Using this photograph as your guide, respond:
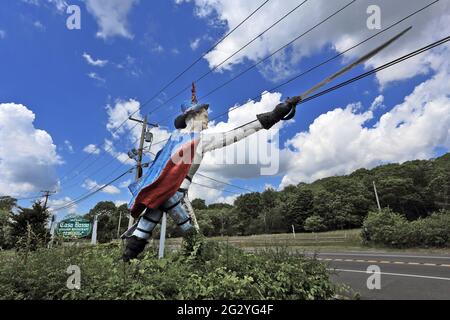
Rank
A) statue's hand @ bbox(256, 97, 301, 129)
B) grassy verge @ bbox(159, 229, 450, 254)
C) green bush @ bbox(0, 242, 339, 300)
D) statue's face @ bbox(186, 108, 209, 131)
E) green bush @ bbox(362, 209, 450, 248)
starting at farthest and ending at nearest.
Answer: green bush @ bbox(362, 209, 450, 248) < grassy verge @ bbox(159, 229, 450, 254) < statue's face @ bbox(186, 108, 209, 131) < statue's hand @ bbox(256, 97, 301, 129) < green bush @ bbox(0, 242, 339, 300)

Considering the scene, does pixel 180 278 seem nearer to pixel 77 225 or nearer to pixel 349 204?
pixel 77 225

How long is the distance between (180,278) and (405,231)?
21.3 m

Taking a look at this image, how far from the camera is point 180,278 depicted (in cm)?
511

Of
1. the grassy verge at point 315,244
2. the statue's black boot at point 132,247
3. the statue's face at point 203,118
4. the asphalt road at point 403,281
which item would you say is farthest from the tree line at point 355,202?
the statue's face at point 203,118

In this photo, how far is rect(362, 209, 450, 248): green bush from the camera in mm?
19953

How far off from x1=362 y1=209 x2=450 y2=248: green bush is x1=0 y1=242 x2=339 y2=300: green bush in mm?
18083

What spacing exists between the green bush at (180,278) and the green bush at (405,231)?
18.1 m

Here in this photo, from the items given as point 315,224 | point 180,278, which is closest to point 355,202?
point 315,224
